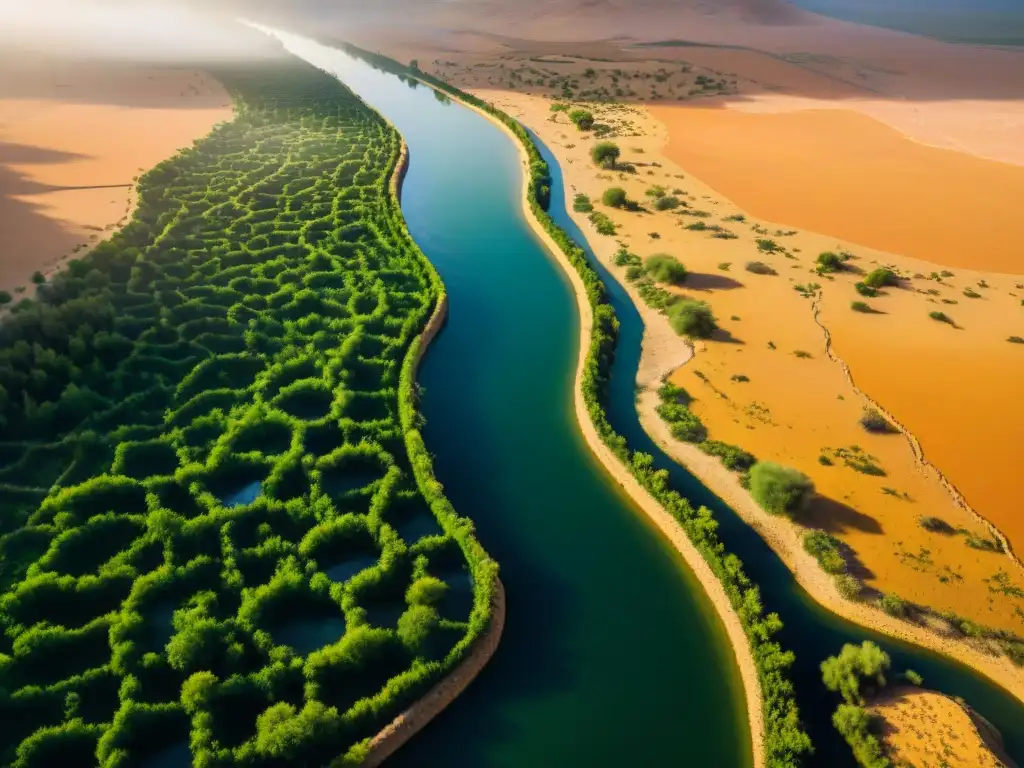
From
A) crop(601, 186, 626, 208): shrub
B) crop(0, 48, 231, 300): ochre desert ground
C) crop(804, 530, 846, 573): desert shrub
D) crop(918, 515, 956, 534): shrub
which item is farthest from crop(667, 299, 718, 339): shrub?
crop(0, 48, 231, 300): ochre desert ground

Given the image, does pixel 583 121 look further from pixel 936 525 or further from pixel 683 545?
pixel 683 545

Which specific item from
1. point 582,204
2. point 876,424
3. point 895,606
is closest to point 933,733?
point 895,606

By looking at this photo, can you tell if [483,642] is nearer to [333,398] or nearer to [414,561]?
[414,561]

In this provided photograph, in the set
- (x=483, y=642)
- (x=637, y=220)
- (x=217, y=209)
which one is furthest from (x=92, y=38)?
(x=483, y=642)

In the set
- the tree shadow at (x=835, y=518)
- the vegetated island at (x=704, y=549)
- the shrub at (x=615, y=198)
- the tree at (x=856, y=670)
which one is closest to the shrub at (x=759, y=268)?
the vegetated island at (x=704, y=549)

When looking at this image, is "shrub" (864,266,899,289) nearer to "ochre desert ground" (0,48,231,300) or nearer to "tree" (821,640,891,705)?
"tree" (821,640,891,705)
